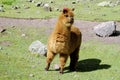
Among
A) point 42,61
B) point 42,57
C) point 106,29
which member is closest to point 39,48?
point 42,57

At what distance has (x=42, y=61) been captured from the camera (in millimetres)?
14672

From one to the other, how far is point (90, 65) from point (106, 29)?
3.54 meters

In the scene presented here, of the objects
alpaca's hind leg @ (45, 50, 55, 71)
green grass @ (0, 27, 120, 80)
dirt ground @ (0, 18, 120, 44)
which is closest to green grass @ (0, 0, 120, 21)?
dirt ground @ (0, 18, 120, 44)

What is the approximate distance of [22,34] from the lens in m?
18.3

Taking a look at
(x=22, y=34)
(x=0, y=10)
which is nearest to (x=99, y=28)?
(x=22, y=34)

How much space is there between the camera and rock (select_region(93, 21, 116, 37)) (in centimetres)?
1783

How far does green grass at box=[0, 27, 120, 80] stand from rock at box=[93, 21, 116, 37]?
737 millimetres

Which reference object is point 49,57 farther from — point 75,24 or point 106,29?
point 75,24

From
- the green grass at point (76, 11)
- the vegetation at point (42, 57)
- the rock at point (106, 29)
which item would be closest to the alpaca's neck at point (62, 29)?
the vegetation at point (42, 57)

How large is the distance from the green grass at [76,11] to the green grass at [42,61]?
3467 millimetres

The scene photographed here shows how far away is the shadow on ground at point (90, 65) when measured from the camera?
14.2 meters

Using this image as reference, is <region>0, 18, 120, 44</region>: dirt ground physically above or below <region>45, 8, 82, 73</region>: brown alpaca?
below

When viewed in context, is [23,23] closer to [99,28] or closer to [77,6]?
[99,28]

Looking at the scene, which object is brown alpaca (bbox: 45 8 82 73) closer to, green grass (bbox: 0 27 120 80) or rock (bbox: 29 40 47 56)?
green grass (bbox: 0 27 120 80)
